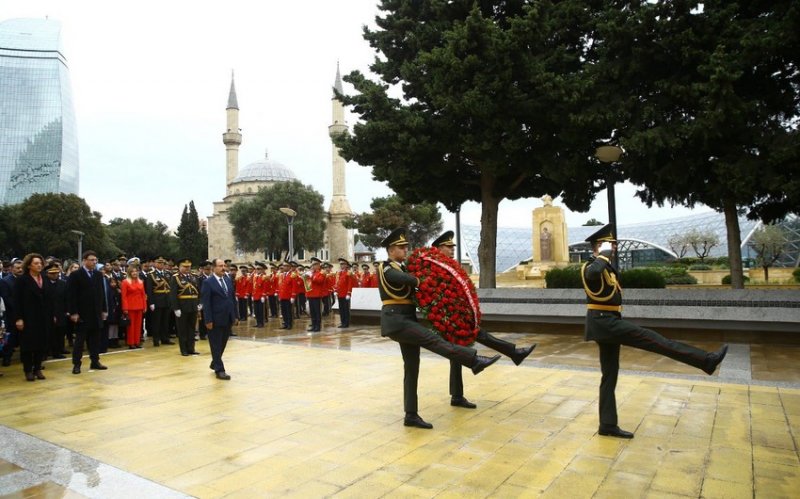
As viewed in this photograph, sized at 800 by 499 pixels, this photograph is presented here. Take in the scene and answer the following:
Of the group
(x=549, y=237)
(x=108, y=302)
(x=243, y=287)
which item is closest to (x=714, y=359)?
(x=108, y=302)

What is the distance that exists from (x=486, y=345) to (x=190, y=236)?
77380 mm

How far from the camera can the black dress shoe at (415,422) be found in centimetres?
538

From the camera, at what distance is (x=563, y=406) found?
614cm

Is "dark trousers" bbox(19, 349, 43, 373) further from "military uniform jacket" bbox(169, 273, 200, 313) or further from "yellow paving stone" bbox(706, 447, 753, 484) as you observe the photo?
"yellow paving stone" bbox(706, 447, 753, 484)

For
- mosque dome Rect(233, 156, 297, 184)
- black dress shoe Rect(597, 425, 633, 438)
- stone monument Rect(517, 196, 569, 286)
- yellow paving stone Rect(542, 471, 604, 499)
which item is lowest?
yellow paving stone Rect(542, 471, 604, 499)

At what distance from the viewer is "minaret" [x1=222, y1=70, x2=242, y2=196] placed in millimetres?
75062

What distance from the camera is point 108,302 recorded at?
1189cm

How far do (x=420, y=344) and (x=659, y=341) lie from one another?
2.27 meters

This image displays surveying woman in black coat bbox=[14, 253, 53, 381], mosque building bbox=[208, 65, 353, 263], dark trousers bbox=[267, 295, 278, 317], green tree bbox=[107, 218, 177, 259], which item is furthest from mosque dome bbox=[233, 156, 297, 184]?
woman in black coat bbox=[14, 253, 53, 381]

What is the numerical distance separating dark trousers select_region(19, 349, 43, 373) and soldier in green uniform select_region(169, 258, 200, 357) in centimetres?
279

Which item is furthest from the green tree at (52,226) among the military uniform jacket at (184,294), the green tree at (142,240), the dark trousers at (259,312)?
the military uniform jacket at (184,294)

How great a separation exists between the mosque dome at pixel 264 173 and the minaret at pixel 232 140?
4.48 ft

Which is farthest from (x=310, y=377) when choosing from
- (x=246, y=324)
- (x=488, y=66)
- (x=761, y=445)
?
(x=246, y=324)

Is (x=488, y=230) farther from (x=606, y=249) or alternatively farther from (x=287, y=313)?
(x=606, y=249)
